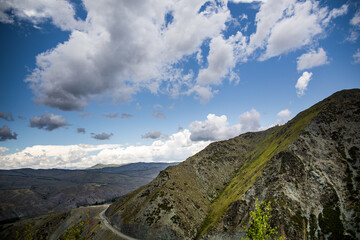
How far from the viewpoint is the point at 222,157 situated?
175500mm

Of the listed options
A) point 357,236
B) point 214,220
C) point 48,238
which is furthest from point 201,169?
point 48,238

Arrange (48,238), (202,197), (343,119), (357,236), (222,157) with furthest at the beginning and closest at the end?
(222,157)
(48,238)
(202,197)
(343,119)
(357,236)

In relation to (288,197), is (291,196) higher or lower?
higher

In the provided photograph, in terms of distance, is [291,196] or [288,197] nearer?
[288,197]

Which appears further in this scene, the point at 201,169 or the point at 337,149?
the point at 201,169

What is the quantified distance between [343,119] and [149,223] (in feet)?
405

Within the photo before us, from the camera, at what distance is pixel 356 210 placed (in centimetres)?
7594

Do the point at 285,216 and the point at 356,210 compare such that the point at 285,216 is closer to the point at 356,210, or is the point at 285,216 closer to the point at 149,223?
the point at 356,210

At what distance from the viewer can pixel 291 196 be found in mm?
87000

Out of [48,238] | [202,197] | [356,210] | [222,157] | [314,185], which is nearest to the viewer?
[356,210]

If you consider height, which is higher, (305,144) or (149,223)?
(305,144)

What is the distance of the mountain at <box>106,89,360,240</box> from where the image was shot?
78.5 meters

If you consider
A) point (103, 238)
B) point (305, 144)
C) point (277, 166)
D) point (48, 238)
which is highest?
point (305, 144)

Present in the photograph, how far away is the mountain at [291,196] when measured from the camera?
3091 inches
